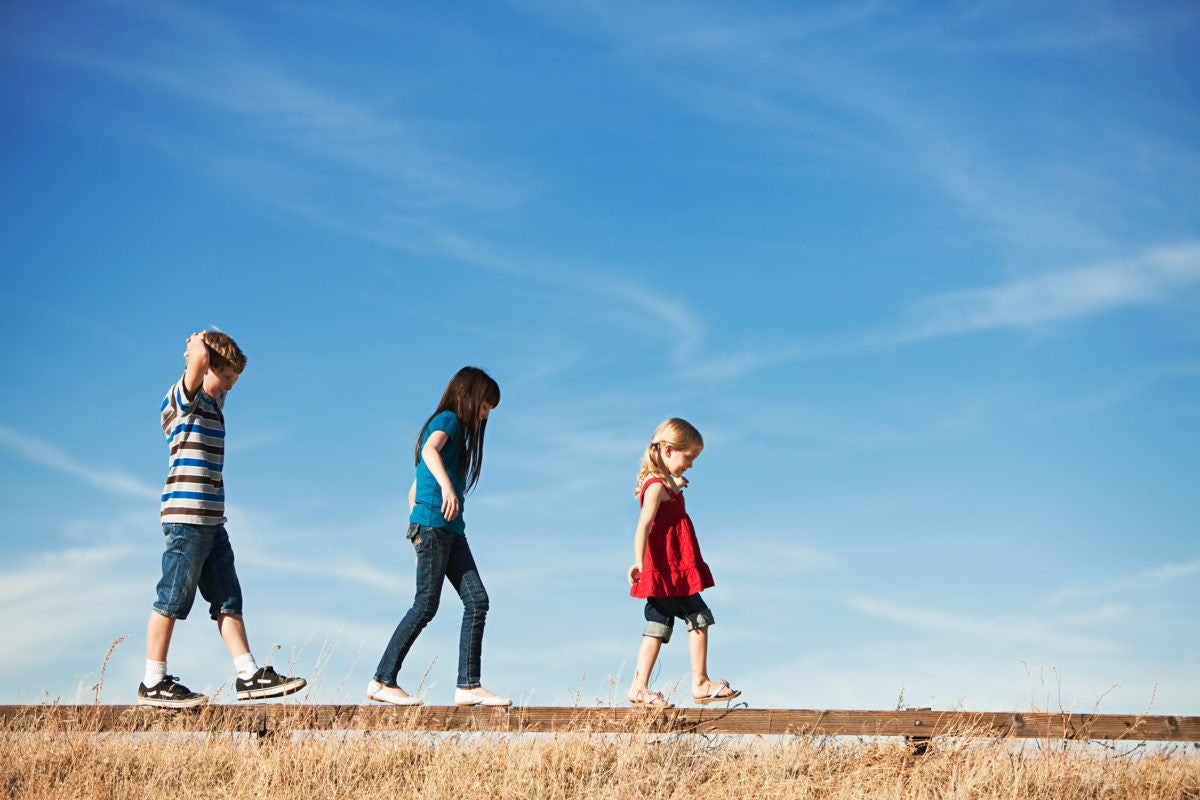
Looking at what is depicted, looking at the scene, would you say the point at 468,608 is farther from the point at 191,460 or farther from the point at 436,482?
the point at 191,460

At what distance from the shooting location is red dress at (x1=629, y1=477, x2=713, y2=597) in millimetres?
8352

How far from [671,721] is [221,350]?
3.95 m

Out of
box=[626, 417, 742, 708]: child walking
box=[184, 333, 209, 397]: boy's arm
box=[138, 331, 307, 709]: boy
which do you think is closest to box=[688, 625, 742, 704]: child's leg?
box=[626, 417, 742, 708]: child walking

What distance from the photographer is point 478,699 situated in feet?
26.6

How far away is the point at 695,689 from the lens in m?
8.26

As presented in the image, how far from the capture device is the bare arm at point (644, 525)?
27.4 feet

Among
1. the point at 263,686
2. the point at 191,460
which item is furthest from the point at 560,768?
the point at 191,460

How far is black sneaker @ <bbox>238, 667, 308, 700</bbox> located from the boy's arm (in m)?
1.99

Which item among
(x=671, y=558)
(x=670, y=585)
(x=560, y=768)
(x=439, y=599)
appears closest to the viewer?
(x=560, y=768)

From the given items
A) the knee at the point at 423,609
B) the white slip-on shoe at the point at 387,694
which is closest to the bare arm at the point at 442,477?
the knee at the point at 423,609

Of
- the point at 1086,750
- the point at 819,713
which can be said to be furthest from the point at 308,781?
the point at 1086,750

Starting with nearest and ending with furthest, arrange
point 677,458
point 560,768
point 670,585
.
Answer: point 560,768 < point 670,585 < point 677,458

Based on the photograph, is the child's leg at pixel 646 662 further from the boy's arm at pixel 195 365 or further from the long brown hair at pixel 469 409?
the boy's arm at pixel 195 365

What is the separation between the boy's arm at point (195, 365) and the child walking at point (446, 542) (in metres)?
1.52
